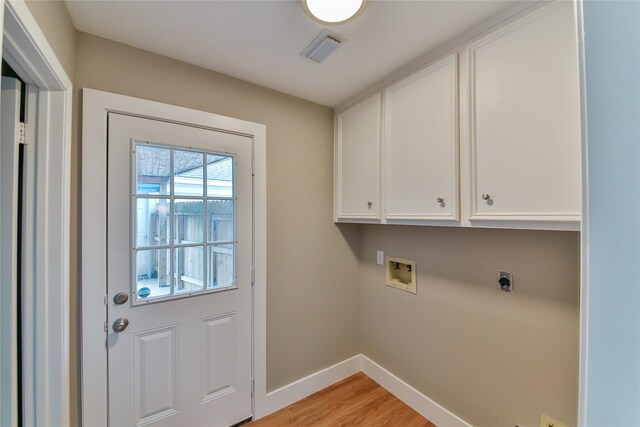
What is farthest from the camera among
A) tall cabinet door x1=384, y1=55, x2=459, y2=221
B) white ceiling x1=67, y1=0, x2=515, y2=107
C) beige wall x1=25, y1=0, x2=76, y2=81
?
tall cabinet door x1=384, y1=55, x2=459, y2=221

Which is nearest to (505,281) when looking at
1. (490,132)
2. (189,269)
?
(490,132)

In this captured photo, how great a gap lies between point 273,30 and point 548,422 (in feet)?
7.76

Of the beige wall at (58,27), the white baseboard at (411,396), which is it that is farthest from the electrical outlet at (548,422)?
the beige wall at (58,27)

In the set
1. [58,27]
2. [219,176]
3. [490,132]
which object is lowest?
[219,176]

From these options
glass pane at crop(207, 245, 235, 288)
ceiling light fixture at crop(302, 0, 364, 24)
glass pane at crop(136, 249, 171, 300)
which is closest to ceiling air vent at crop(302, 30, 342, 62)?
ceiling light fixture at crop(302, 0, 364, 24)

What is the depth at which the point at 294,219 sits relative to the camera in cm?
200

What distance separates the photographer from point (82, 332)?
1.29m

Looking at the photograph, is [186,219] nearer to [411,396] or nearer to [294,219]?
[294,219]

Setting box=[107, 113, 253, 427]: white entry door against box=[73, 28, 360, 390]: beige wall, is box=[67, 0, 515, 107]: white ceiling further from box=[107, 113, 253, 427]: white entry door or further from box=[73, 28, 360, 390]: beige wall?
box=[107, 113, 253, 427]: white entry door

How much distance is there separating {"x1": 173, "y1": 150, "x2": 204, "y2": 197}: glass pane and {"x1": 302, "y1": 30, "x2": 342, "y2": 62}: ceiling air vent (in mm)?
876

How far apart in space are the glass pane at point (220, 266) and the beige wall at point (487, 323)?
1.17 m

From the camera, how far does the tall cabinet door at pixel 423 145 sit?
4.56ft

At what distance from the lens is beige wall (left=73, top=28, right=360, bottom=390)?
159cm

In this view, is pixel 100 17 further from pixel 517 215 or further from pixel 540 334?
pixel 540 334
